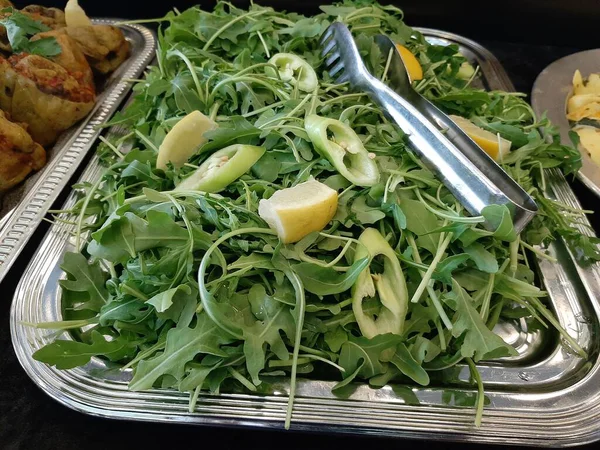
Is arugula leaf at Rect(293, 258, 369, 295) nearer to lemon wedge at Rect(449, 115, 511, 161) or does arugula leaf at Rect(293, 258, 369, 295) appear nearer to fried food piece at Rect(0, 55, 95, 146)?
lemon wedge at Rect(449, 115, 511, 161)

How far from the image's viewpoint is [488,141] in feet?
3.54

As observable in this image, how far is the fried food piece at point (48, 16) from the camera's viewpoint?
1.45 m

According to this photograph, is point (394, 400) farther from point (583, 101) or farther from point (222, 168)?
point (583, 101)

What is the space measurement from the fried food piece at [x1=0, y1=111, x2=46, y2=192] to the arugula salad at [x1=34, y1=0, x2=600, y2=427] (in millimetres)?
200

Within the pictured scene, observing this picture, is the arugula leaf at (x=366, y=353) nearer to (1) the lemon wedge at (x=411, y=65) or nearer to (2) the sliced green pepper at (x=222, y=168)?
(2) the sliced green pepper at (x=222, y=168)

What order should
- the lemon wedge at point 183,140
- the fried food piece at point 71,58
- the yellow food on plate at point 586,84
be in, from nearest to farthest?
1. the lemon wedge at point 183,140
2. the fried food piece at point 71,58
3. the yellow food on plate at point 586,84

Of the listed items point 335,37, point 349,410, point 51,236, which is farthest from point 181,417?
point 335,37

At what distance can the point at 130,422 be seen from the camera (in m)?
0.84

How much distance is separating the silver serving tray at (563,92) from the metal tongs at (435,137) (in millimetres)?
508

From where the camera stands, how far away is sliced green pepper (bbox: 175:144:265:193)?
948mm

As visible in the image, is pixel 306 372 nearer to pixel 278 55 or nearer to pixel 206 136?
pixel 206 136

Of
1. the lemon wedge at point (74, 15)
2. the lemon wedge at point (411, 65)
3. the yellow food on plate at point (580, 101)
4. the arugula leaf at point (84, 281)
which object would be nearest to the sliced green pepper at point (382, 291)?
the arugula leaf at point (84, 281)

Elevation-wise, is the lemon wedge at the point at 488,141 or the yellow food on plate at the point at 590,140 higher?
the lemon wedge at the point at 488,141

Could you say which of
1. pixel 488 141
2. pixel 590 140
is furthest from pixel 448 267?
pixel 590 140
